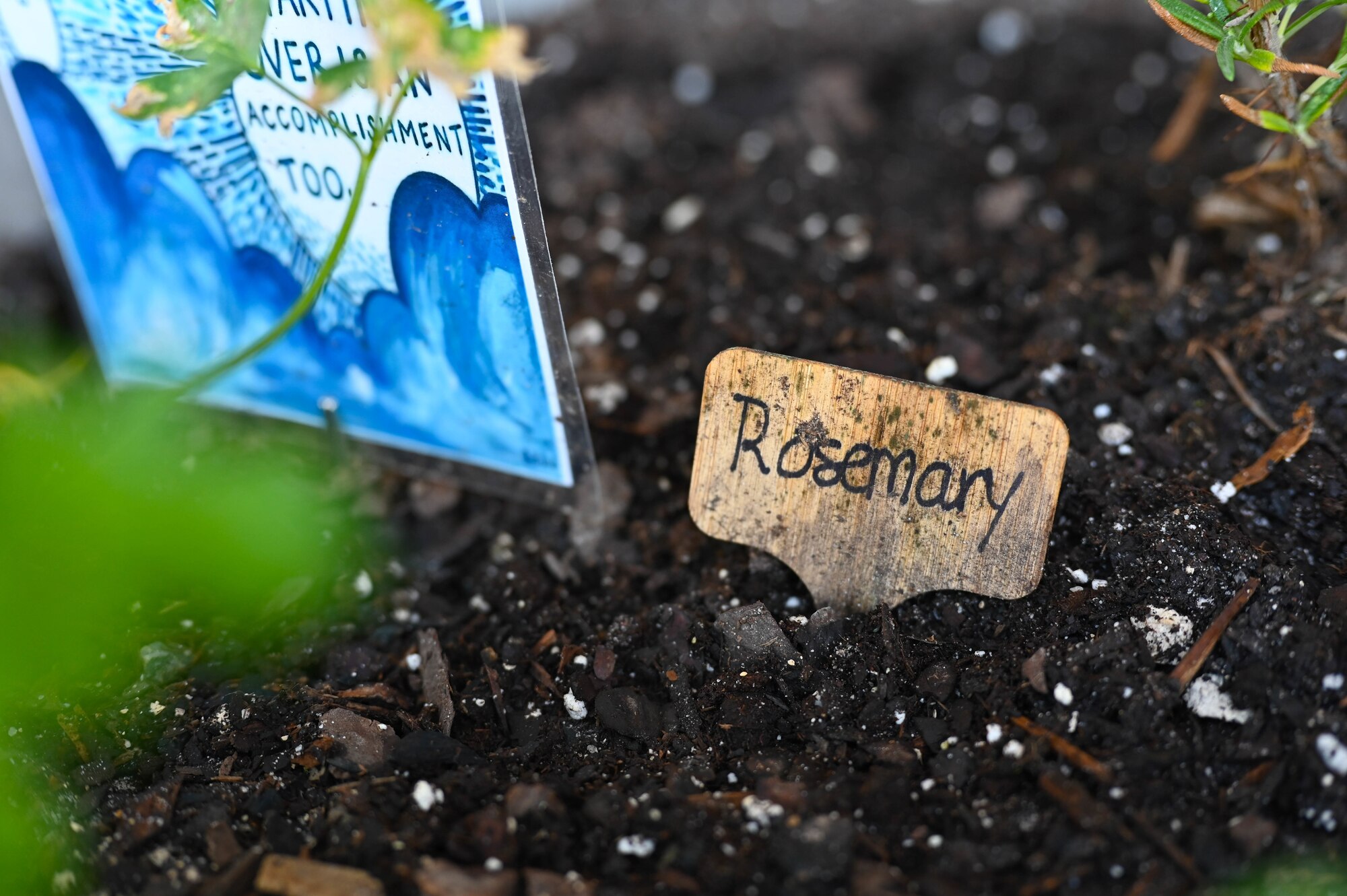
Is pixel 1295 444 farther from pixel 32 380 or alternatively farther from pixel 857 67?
pixel 32 380

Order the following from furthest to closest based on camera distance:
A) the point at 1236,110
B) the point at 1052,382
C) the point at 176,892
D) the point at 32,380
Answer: the point at 32,380 < the point at 1052,382 < the point at 1236,110 < the point at 176,892

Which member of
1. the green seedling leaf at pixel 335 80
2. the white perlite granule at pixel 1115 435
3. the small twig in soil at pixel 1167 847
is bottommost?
the small twig in soil at pixel 1167 847

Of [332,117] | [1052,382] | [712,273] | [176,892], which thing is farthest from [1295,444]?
[176,892]

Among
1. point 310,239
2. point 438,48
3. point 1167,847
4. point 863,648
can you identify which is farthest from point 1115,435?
point 310,239

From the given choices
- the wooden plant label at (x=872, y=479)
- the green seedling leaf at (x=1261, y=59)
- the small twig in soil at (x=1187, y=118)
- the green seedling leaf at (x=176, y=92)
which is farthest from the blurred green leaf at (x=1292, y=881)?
the small twig in soil at (x=1187, y=118)

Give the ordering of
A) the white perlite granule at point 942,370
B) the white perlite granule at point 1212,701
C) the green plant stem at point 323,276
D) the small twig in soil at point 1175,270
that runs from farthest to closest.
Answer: the small twig in soil at point 1175,270
the white perlite granule at point 942,370
the green plant stem at point 323,276
the white perlite granule at point 1212,701

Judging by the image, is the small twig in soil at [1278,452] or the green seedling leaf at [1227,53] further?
the small twig in soil at [1278,452]

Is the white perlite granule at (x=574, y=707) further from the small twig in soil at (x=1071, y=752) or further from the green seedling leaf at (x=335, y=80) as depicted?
the green seedling leaf at (x=335, y=80)
